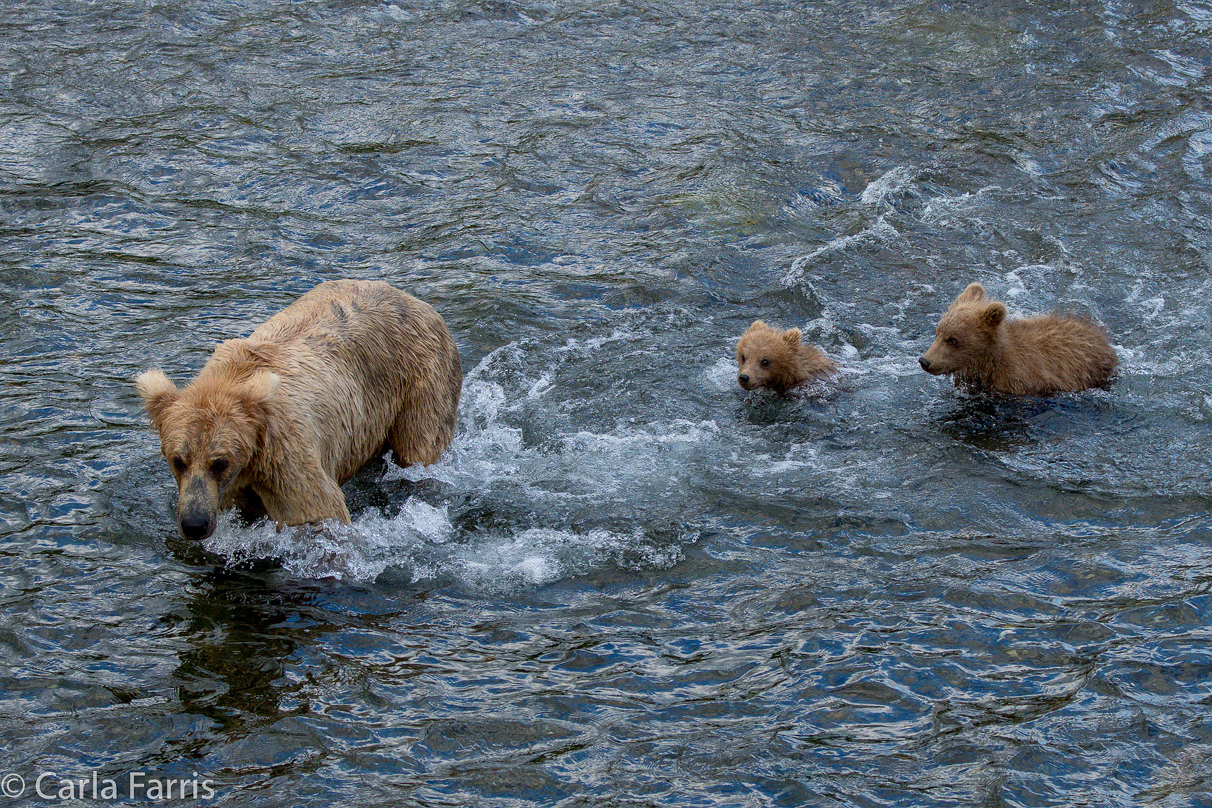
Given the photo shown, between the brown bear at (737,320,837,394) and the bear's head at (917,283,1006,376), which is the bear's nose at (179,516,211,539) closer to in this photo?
the brown bear at (737,320,837,394)

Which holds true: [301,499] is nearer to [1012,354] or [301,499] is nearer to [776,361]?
[776,361]

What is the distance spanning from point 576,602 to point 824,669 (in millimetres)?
1392

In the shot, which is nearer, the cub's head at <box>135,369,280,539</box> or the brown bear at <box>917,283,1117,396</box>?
the cub's head at <box>135,369,280,539</box>

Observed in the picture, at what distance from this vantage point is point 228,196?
34.6ft

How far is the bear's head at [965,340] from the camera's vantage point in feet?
27.0

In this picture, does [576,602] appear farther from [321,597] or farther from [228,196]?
[228,196]

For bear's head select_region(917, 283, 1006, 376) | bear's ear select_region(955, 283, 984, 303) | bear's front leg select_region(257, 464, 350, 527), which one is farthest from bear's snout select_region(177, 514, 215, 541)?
bear's ear select_region(955, 283, 984, 303)

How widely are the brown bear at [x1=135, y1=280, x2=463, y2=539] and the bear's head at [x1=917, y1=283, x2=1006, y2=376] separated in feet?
12.0

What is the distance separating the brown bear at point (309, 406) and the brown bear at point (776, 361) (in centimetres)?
232

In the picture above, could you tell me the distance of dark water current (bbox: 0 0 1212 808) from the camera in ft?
16.1

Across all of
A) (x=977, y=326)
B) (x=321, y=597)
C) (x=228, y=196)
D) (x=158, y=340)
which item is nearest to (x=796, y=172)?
(x=977, y=326)

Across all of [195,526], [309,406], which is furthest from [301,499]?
[195,526]

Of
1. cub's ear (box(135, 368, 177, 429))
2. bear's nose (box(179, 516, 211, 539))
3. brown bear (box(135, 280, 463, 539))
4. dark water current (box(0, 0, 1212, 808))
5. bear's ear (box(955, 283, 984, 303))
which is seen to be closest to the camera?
dark water current (box(0, 0, 1212, 808))

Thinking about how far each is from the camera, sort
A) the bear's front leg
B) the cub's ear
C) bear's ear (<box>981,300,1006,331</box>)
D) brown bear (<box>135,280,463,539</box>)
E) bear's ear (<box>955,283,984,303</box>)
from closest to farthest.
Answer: brown bear (<box>135,280,463,539</box>) → the cub's ear → the bear's front leg → bear's ear (<box>981,300,1006,331</box>) → bear's ear (<box>955,283,984,303</box>)
